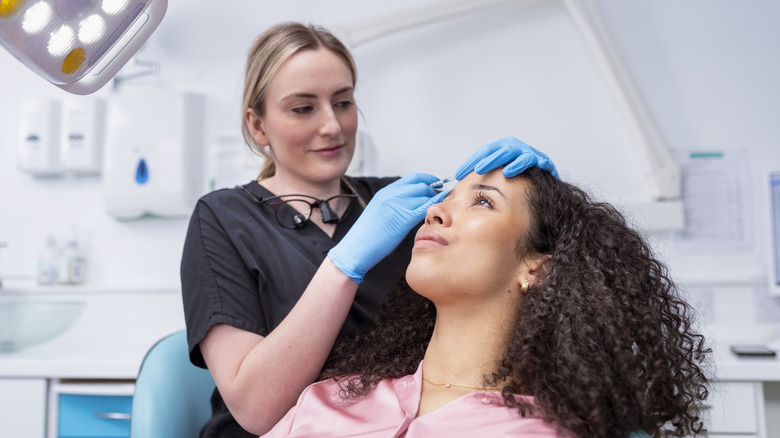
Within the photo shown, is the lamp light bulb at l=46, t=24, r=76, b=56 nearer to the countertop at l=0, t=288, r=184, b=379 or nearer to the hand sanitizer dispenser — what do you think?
the hand sanitizer dispenser

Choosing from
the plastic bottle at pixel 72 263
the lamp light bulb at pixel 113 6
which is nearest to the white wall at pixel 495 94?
the plastic bottle at pixel 72 263

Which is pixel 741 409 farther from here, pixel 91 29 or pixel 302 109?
pixel 91 29

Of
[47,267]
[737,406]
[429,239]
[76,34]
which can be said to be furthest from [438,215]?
[47,267]

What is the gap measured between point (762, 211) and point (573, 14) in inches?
36.5

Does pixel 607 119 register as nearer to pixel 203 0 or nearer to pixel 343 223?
pixel 343 223

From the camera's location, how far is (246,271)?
4.03 feet

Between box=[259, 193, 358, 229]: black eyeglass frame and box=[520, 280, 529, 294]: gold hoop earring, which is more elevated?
box=[259, 193, 358, 229]: black eyeglass frame

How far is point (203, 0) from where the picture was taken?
244 centimetres

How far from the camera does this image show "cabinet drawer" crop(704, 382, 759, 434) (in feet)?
5.23

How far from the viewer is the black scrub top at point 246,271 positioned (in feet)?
3.86

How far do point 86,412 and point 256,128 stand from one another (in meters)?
1.15

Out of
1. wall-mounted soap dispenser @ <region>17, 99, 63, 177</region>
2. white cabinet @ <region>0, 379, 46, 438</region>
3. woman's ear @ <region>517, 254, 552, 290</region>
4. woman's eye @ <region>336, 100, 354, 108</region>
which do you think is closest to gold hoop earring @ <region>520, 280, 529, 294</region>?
woman's ear @ <region>517, 254, 552, 290</region>

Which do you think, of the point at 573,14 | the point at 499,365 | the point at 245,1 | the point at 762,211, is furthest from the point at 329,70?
the point at 762,211

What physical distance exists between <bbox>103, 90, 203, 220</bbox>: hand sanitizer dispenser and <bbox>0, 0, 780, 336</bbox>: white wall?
143 millimetres
